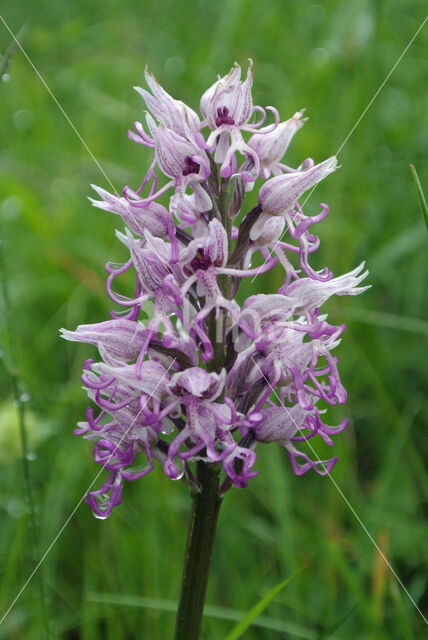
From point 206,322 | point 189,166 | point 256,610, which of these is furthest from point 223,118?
point 256,610

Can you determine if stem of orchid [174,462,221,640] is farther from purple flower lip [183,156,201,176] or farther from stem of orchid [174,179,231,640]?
purple flower lip [183,156,201,176]

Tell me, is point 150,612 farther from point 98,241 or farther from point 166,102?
point 98,241

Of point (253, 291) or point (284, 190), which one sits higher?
point (284, 190)

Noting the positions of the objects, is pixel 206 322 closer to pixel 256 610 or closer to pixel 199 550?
pixel 199 550

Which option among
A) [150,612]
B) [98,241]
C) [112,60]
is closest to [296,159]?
[98,241]

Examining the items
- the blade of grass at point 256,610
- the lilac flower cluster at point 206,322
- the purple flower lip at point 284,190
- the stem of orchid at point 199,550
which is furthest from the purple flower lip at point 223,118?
the blade of grass at point 256,610

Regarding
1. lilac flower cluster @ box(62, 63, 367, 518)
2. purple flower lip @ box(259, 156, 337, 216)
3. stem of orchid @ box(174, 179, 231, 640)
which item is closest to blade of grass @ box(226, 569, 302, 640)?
stem of orchid @ box(174, 179, 231, 640)
